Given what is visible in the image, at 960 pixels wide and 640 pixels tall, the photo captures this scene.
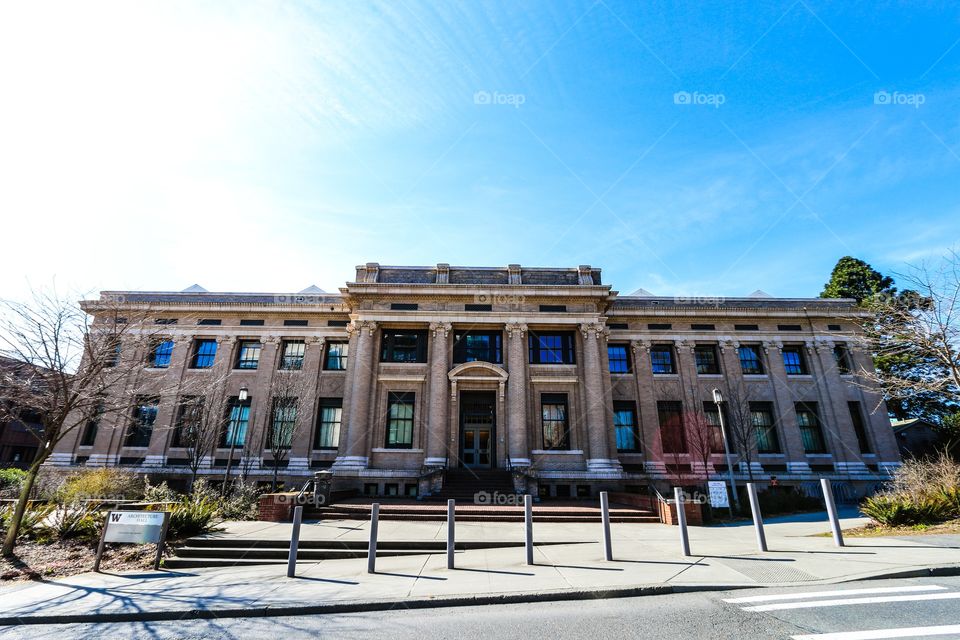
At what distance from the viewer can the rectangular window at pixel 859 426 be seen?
2466 centimetres

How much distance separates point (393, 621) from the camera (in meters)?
5.99

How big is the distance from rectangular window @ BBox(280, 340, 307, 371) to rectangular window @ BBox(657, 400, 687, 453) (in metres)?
21.1

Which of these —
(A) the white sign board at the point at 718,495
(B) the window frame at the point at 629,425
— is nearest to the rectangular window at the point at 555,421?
(B) the window frame at the point at 629,425

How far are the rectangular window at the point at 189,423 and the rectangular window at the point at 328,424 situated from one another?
5732 millimetres

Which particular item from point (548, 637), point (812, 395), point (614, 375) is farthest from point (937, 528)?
point (812, 395)

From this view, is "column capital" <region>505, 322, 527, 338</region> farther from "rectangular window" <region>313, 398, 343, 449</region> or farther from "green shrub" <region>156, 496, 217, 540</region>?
"green shrub" <region>156, 496, 217, 540</region>

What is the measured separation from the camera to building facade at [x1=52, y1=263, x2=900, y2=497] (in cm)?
2167

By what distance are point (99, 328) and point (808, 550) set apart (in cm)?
2016

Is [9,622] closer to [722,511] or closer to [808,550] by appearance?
[808,550]

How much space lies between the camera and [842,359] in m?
26.2

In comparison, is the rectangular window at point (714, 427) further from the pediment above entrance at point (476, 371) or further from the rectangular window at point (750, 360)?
the pediment above entrance at point (476, 371)

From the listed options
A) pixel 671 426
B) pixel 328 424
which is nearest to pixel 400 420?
pixel 328 424

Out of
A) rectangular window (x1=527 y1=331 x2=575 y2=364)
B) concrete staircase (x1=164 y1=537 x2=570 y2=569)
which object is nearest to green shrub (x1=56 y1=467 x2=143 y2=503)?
concrete staircase (x1=164 y1=537 x2=570 y2=569)

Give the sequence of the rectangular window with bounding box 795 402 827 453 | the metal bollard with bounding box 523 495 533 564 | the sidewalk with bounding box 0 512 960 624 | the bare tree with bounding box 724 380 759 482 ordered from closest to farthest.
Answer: the sidewalk with bounding box 0 512 960 624 → the metal bollard with bounding box 523 495 533 564 → the bare tree with bounding box 724 380 759 482 → the rectangular window with bounding box 795 402 827 453
